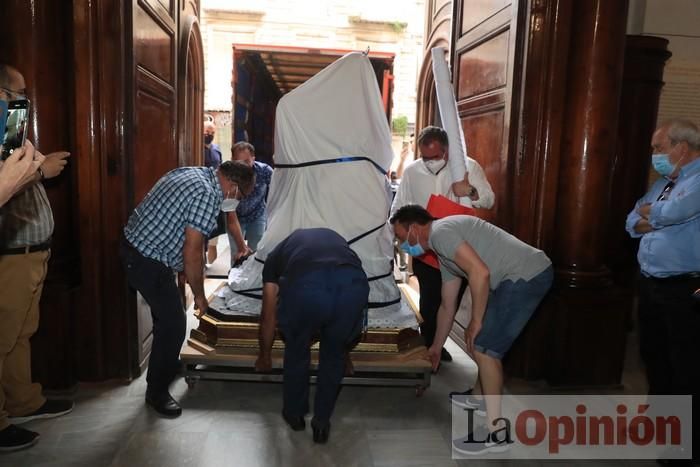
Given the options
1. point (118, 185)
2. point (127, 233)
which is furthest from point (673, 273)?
point (118, 185)

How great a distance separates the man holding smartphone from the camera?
2.49 meters

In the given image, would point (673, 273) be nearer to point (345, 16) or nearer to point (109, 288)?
point (109, 288)

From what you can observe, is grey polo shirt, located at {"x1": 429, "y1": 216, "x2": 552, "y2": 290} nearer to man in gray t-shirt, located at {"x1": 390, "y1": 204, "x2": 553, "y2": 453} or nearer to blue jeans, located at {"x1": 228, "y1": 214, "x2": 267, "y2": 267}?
man in gray t-shirt, located at {"x1": 390, "y1": 204, "x2": 553, "y2": 453}

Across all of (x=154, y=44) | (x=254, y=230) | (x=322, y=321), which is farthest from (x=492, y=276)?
(x=254, y=230)

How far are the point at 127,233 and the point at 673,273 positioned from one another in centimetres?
268

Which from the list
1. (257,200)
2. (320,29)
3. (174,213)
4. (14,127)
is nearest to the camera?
(14,127)

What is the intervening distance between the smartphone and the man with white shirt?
2.40m

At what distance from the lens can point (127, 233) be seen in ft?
9.34

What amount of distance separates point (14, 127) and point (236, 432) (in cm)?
177

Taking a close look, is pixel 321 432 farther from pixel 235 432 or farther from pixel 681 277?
pixel 681 277

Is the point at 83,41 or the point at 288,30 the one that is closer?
the point at 83,41

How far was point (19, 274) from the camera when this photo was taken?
8.24 feet

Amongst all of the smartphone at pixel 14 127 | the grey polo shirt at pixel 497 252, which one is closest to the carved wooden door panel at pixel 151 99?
the smartphone at pixel 14 127

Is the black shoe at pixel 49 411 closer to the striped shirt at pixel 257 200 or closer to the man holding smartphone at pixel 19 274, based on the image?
the man holding smartphone at pixel 19 274
